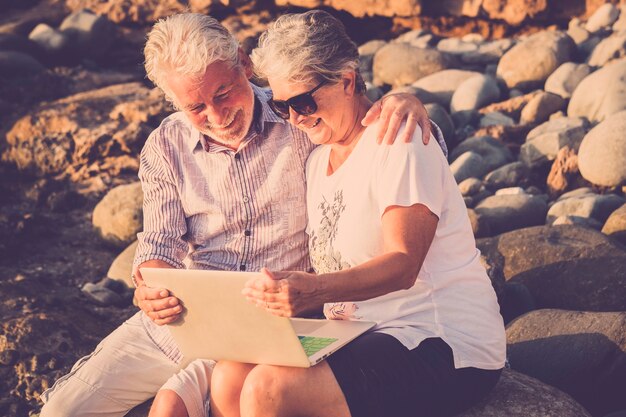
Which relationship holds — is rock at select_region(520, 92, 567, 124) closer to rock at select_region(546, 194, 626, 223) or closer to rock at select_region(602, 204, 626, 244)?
rock at select_region(546, 194, 626, 223)

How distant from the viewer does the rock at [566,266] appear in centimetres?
473

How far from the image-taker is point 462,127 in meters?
8.84

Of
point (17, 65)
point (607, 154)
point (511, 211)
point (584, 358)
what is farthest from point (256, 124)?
point (17, 65)

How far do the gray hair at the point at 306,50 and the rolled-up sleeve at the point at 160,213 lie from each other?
2.48 ft

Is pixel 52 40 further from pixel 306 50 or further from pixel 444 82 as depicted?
pixel 306 50

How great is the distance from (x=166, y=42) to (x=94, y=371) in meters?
1.25

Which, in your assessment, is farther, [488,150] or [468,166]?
[488,150]

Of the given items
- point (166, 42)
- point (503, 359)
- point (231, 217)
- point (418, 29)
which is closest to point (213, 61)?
point (166, 42)

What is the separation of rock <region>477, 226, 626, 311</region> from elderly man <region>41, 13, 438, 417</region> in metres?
1.88

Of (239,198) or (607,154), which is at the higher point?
(239,198)

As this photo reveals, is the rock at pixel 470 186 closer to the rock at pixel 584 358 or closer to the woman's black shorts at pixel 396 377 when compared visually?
the rock at pixel 584 358

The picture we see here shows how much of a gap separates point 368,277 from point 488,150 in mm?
5428

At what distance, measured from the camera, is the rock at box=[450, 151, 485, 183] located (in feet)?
24.3

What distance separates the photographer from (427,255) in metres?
2.85
